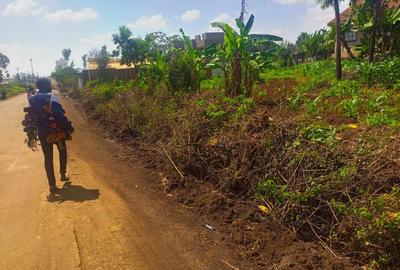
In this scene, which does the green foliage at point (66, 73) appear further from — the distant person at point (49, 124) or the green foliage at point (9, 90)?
the distant person at point (49, 124)

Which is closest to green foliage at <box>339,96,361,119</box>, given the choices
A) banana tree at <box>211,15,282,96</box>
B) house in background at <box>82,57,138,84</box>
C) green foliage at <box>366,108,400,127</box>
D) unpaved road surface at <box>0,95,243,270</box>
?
green foliage at <box>366,108,400,127</box>

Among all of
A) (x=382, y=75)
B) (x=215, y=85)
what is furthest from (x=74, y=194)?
(x=215, y=85)

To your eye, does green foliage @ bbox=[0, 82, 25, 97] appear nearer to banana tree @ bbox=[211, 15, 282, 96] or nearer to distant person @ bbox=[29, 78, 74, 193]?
banana tree @ bbox=[211, 15, 282, 96]

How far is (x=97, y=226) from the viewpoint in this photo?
16.3ft

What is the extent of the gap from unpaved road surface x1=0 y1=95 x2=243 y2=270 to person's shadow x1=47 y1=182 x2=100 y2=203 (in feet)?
0.05

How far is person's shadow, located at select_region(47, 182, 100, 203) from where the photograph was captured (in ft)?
19.6

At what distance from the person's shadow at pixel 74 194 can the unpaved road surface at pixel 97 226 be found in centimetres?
1

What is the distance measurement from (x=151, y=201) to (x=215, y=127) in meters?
2.37

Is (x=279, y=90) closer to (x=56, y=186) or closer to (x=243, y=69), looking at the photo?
(x=243, y=69)

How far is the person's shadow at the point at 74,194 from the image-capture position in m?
5.98

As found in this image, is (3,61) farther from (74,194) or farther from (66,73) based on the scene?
(74,194)

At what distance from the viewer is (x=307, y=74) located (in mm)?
17922

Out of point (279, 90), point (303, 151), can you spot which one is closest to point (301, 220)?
point (303, 151)

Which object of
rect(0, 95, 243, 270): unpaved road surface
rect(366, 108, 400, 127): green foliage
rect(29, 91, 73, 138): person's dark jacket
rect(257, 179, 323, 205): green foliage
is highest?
rect(29, 91, 73, 138): person's dark jacket
